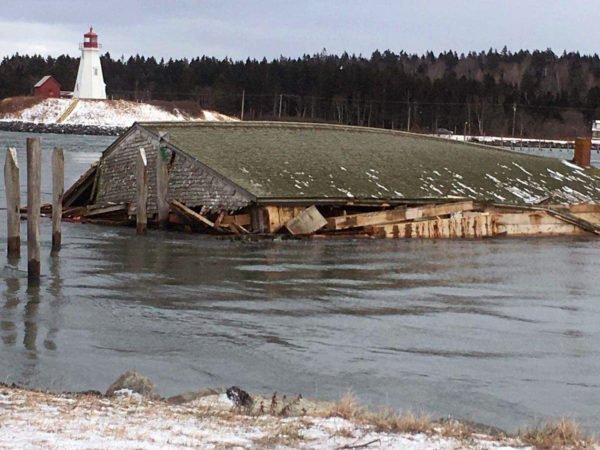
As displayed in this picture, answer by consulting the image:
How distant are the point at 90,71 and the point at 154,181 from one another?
10041 centimetres

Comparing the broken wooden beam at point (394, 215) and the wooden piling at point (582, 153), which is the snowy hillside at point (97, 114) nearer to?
the wooden piling at point (582, 153)

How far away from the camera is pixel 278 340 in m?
15.5

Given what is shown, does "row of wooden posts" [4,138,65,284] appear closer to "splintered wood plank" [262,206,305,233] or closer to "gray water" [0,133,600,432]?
"gray water" [0,133,600,432]

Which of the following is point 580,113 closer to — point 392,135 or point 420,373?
point 392,135

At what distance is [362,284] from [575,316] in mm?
4332

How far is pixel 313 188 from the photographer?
3038 centimetres

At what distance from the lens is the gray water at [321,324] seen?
42.3 feet

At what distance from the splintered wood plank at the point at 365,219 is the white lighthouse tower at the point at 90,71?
309ft

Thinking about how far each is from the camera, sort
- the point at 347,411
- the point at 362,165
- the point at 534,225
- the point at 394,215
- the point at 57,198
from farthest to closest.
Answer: the point at 362,165, the point at 534,225, the point at 394,215, the point at 57,198, the point at 347,411

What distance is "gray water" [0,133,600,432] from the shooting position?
12.9m

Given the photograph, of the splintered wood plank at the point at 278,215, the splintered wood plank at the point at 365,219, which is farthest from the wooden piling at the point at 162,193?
the splintered wood plank at the point at 365,219

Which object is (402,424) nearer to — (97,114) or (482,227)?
(482,227)

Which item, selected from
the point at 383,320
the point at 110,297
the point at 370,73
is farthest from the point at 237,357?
the point at 370,73

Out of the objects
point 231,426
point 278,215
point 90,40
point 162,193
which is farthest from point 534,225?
point 90,40
